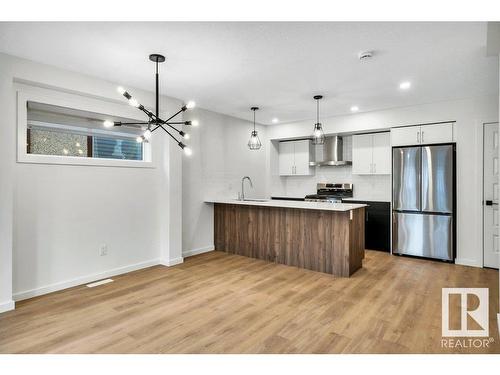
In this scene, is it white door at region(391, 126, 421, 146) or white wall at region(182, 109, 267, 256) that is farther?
white wall at region(182, 109, 267, 256)

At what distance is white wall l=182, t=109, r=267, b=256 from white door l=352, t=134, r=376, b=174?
6.74ft

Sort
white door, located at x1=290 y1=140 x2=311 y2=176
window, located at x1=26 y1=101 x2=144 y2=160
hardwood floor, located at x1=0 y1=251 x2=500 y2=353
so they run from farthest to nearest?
white door, located at x1=290 y1=140 x2=311 y2=176 → window, located at x1=26 y1=101 x2=144 y2=160 → hardwood floor, located at x1=0 y1=251 x2=500 y2=353

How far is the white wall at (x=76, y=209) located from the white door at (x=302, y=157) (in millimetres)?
2913

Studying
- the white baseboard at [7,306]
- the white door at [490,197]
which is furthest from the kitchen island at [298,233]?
the white baseboard at [7,306]

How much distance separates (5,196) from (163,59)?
207 centimetres

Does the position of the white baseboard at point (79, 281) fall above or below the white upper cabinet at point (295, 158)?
below

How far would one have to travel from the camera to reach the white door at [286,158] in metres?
6.68

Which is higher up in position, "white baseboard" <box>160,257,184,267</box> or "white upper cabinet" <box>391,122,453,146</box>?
"white upper cabinet" <box>391,122,453,146</box>

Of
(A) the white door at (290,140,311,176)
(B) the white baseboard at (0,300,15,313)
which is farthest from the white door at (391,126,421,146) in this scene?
(B) the white baseboard at (0,300,15,313)

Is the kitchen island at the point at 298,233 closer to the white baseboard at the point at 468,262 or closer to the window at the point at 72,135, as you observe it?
the white baseboard at the point at 468,262

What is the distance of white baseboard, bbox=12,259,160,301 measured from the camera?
126 inches

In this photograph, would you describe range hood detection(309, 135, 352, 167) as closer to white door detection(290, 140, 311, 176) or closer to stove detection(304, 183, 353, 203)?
white door detection(290, 140, 311, 176)

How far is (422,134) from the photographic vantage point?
479cm

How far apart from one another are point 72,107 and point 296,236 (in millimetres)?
3381
